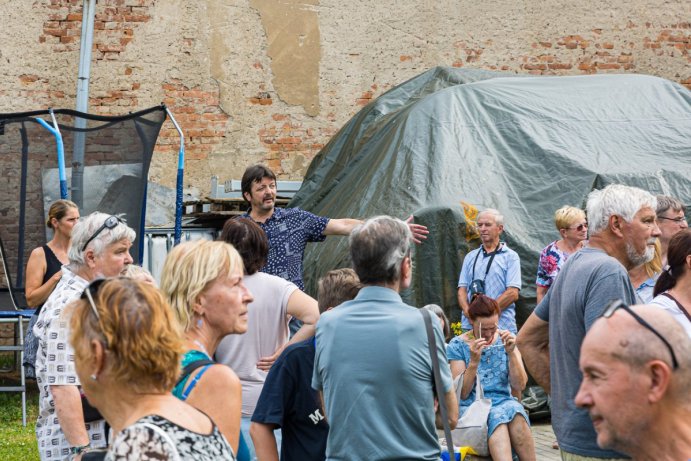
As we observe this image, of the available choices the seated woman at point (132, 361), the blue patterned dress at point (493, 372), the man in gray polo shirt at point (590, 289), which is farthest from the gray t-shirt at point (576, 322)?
the blue patterned dress at point (493, 372)

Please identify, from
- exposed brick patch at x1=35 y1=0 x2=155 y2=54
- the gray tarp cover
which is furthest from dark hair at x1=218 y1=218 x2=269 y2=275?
exposed brick patch at x1=35 y1=0 x2=155 y2=54

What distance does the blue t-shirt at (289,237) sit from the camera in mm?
6391

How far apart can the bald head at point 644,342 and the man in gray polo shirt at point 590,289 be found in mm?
1521

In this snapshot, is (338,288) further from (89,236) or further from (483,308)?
(483,308)

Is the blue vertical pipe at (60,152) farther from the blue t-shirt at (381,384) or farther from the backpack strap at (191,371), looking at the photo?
the backpack strap at (191,371)

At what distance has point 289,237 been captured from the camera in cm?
646

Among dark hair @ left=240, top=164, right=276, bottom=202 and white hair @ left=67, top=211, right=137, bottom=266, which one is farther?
dark hair @ left=240, top=164, right=276, bottom=202

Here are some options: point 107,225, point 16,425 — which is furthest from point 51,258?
point 107,225

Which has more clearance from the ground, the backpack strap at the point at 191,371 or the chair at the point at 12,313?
the backpack strap at the point at 191,371

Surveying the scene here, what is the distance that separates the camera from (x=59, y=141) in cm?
831

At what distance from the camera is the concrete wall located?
1286 centimetres

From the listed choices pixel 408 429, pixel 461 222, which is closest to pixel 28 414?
pixel 461 222

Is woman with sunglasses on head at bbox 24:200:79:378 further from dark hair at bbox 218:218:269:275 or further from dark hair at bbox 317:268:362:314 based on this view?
dark hair at bbox 317:268:362:314

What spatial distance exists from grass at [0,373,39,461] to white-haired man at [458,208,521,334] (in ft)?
12.5
